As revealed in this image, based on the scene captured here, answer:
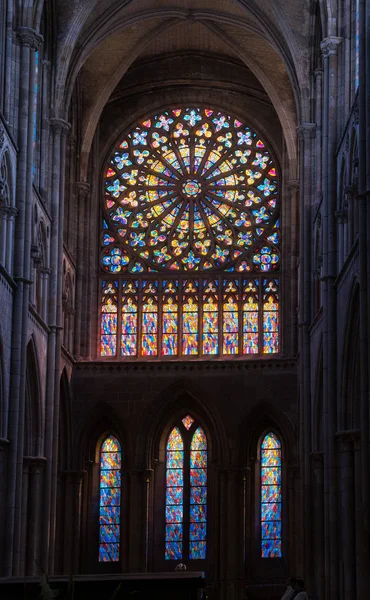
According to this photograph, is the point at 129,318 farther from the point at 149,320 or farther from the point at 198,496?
the point at 198,496

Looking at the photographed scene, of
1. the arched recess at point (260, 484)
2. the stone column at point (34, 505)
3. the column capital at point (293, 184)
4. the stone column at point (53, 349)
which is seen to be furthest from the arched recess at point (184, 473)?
the column capital at point (293, 184)

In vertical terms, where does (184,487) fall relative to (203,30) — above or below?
below

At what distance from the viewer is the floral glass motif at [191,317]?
1325 inches

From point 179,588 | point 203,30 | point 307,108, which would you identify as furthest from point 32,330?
point 179,588

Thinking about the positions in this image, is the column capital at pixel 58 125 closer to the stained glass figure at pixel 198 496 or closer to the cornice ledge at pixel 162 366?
the cornice ledge at pixel 162 366

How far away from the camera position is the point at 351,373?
23.0 m

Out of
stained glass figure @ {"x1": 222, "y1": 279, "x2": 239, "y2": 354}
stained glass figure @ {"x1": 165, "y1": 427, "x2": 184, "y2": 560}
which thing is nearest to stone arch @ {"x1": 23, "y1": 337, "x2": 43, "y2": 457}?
stained glass figure @ {"x1": 165, "y1": 427, "x2": 184, "y2": 560}

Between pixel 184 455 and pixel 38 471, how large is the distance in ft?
21.9

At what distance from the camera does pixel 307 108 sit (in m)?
29.6

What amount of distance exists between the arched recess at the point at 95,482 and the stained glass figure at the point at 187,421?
165 cm

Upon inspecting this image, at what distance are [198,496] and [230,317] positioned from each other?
5.06 meters

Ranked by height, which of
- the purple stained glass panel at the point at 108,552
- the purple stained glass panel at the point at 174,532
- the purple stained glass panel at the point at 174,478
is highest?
the purple stained glass panel at the point at 174,478

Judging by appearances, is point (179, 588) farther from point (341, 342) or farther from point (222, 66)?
point (222, 66)

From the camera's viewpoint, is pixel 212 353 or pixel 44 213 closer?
pixel 44 213
